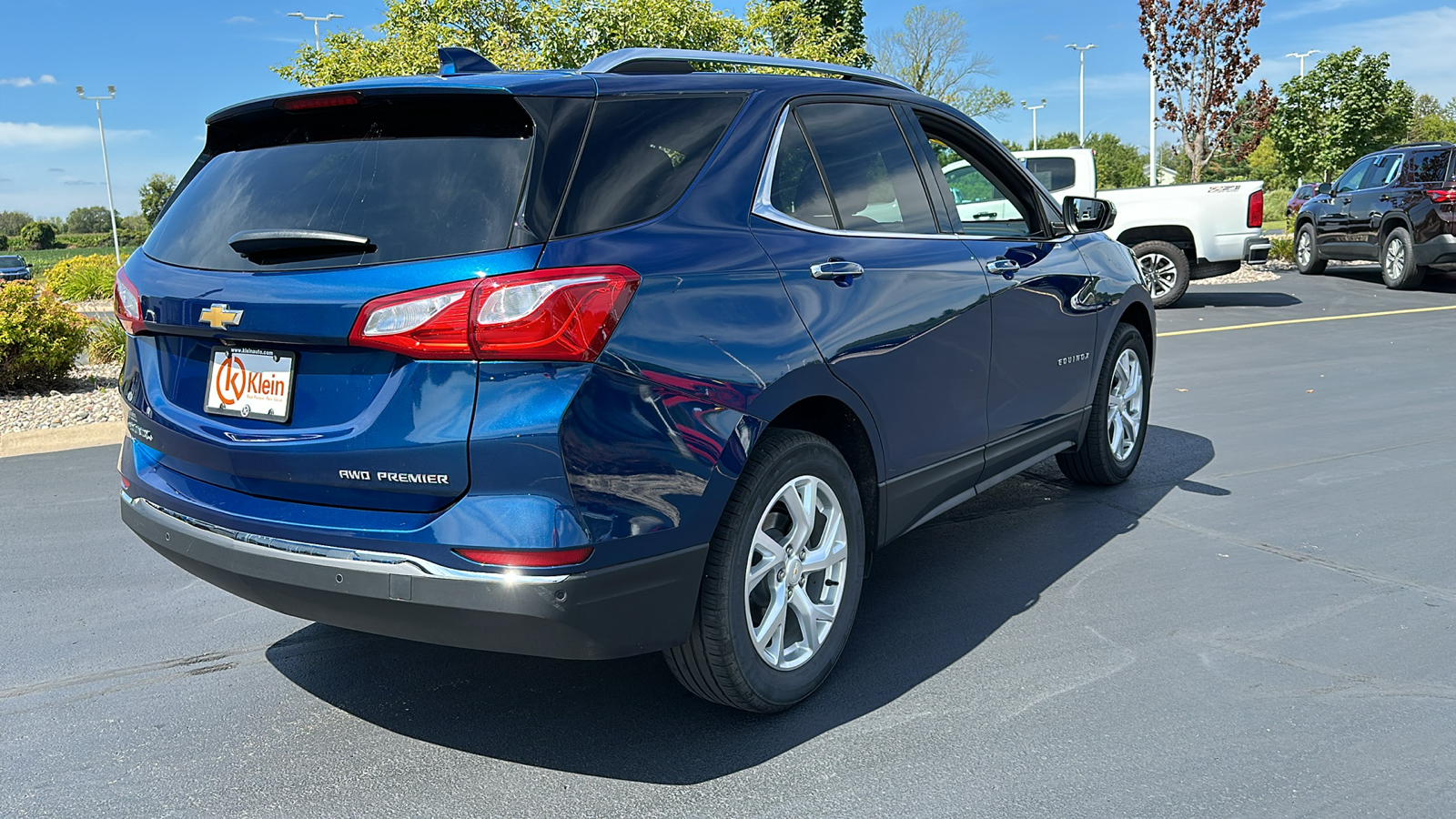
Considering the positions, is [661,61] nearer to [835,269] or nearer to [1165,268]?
[835,269]

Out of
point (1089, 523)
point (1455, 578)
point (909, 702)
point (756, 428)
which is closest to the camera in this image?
point (756, 428)

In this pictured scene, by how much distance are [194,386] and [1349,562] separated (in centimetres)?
425

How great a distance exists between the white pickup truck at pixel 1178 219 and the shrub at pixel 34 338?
1101 centimetres

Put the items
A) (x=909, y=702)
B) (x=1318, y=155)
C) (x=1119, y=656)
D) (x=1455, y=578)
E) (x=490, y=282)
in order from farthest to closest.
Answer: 1. (x=1318, y=155)
2. (x=1455, y=578)
3. (x=1119, y=656)
4. (x=909, y=702)
5. (x=490, y=282)

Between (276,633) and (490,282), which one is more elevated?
(490,282)

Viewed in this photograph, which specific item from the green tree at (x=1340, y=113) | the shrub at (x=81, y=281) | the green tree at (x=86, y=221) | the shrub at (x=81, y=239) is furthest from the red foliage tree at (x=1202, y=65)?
the green tree at (x=86, y=221)

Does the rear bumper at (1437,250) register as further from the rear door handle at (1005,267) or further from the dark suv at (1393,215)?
the rear door handle at (1005,267)

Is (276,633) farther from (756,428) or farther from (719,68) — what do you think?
(719,68)

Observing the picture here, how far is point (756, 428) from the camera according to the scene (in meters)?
2.82

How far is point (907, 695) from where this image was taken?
329 cm

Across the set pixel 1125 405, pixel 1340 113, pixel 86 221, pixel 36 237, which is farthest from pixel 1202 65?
pixel 86 221

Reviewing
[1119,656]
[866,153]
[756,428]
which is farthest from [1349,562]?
[756,428]

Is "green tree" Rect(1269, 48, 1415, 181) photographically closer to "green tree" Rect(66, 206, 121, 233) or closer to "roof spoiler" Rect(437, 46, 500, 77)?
"roof spoiler" Rect(437, 46, 500, 77)

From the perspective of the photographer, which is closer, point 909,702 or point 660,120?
point 660,120
